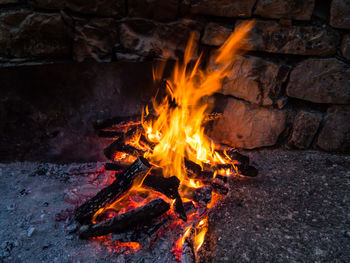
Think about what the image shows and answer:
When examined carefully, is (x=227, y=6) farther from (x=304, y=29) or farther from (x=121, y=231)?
(x=121, y=231)

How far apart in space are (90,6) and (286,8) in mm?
1738

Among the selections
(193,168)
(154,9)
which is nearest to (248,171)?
(193,168)

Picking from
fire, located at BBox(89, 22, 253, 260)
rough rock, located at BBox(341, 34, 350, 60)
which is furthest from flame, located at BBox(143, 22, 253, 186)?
rough rock, located at BBox(341, 34, 350, 60)

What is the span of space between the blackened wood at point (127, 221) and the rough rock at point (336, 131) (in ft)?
6.00

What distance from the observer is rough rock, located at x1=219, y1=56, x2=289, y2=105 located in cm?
235

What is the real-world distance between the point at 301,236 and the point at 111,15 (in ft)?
7.82

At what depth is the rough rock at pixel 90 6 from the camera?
Answer: 6.34 ft

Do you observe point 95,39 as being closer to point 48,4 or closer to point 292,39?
point 48,4

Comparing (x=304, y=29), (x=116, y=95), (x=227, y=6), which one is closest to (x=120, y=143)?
(x=116, y=95)

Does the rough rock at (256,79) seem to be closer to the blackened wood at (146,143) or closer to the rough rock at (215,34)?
the rough rock at (215,34)

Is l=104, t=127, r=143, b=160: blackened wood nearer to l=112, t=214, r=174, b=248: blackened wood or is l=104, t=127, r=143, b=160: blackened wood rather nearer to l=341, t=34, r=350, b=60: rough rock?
l=112, t=214, r=174, b=248: blackened wood

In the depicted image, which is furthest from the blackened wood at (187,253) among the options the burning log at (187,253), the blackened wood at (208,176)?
the blackened wood at (208,176)

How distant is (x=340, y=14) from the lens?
80.0 inches

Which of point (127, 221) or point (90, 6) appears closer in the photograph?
point (127, 221)
